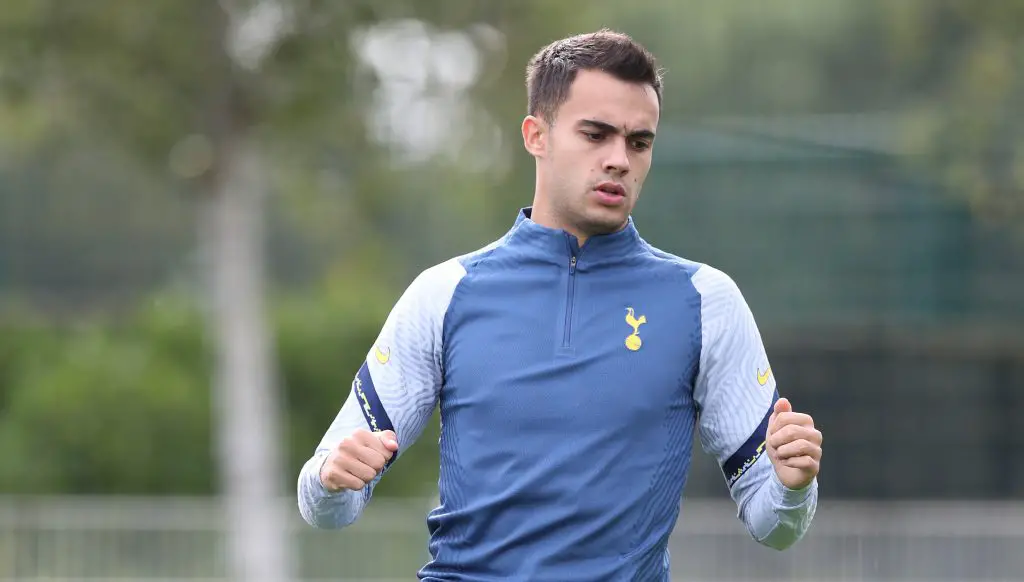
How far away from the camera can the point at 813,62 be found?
14422 mm

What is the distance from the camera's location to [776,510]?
334 cm

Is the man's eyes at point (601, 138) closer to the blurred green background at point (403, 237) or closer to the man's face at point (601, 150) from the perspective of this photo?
the man's face at point (601, 150)

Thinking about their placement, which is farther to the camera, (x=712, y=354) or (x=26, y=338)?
(x=26, y=338)

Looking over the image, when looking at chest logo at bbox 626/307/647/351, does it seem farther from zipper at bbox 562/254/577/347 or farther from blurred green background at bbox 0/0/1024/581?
blurred green background at bbox 0/0/1024/581

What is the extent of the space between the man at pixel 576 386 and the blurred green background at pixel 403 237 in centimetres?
886

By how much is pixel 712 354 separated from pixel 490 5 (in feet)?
30.5

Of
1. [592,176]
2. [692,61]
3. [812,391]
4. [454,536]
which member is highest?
[692,61]

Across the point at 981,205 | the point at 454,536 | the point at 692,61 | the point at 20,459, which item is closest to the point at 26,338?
the point at 20,459

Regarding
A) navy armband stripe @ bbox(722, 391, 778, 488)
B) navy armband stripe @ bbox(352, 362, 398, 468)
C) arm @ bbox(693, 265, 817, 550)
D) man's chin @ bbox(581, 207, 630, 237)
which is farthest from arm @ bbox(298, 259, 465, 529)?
navy armband stripe @ bbox(722, 391, 778, 488)

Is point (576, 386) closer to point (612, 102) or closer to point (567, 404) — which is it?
point (567, 404)

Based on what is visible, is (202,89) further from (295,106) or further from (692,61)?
(692,61)

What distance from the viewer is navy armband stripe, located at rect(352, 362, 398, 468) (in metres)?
3.51

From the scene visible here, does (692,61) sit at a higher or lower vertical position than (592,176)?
higher

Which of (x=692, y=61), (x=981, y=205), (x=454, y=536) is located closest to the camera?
(x=454, y=536)
